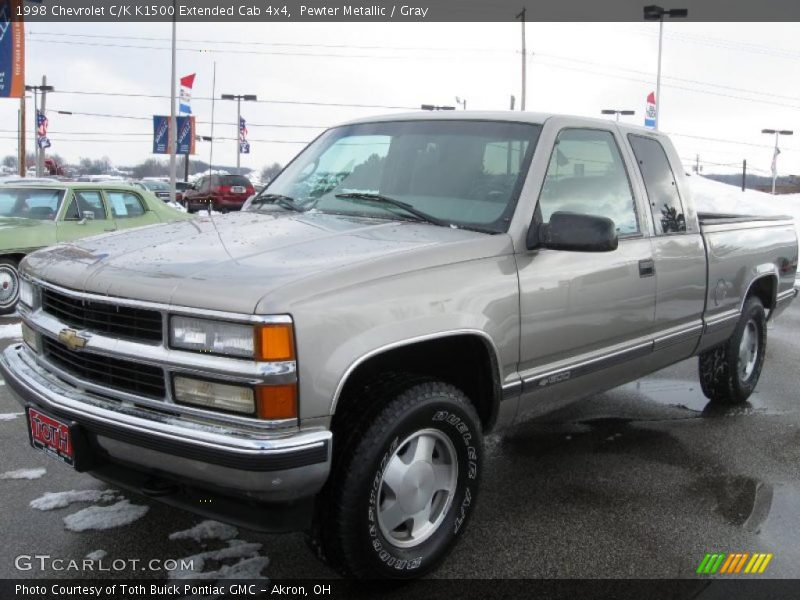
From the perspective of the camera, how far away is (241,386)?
246 centimetres

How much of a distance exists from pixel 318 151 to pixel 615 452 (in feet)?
8.23

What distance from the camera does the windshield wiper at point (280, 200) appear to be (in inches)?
153

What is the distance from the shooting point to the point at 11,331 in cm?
808

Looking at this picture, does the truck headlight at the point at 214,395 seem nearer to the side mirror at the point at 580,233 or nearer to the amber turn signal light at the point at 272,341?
the amber turn signal light at the point at 272,341

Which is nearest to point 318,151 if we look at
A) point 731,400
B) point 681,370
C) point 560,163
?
point 560,163

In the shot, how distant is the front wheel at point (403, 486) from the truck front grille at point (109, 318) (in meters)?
0.79

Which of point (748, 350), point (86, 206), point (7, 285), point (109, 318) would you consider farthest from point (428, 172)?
point (86, 206)

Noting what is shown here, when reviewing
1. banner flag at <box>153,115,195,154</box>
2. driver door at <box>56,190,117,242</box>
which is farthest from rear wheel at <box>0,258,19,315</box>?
banner flag at <box>153,115,195,154</box>

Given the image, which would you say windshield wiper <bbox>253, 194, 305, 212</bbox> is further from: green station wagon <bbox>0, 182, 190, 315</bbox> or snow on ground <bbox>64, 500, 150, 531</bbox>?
green station wagon <bbox>0, 182, 190, 315</bbox>

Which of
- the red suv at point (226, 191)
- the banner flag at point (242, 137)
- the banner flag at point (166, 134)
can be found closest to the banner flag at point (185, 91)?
the banner flag at point (166, 134)

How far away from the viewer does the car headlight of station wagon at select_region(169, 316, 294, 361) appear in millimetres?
2408

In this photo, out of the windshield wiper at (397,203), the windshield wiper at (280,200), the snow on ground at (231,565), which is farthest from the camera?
the windshield wiper at (280,200)

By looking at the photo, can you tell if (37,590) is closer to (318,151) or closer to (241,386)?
(241,386)

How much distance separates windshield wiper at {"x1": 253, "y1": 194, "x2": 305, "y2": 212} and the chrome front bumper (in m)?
1.51
